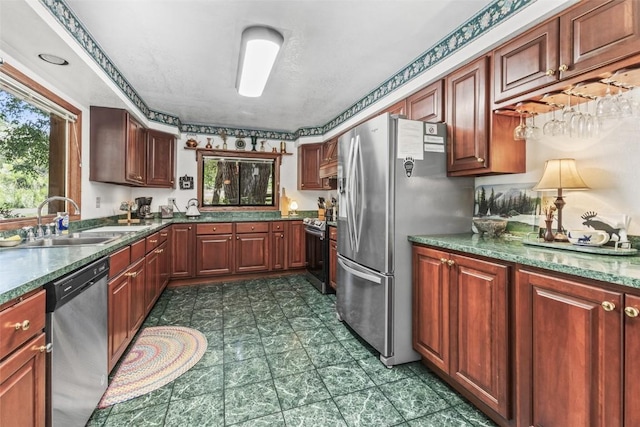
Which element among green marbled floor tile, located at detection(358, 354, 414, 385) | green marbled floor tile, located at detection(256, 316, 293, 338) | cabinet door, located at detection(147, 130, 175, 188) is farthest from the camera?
cabinet door, located at detection(147, 130, 175, 188)

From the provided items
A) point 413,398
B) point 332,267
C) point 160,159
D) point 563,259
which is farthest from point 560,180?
point 160,159

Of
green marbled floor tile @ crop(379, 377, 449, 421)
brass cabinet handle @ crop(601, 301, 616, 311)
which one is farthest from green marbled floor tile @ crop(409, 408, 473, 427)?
brass cabinet handle @ crop(601, 301, 616, 311)

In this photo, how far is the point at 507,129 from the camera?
76.4 inches

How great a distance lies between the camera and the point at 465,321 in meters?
1.66

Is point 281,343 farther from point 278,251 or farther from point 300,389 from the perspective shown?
point 278,251

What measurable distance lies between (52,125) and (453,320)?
338 centimetres

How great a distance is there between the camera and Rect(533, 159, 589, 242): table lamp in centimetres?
167

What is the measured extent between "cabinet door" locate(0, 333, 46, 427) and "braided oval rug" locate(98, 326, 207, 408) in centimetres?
70

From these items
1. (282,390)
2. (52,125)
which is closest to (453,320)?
(282,390)

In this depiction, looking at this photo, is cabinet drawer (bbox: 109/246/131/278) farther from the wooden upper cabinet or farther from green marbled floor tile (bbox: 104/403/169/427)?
the wooden upper cabinet

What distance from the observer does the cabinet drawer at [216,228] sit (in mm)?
4030

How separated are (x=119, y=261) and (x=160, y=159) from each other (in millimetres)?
2512

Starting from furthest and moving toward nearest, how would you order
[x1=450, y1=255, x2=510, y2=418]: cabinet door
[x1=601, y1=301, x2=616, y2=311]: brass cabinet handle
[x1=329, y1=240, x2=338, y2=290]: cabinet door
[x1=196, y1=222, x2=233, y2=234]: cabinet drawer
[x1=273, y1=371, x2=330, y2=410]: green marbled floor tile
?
1. [x1=196, y1=222, x2=233, y2=234]: cabinet drawer
2. [x1=329, y1=240, x2=338, y2=290]: cabinet door
3. [x1=273, y1=371, x2=330, y2=410]: green marbled floor tile
4. [x1=450, y1=255, x2=510, y2=418]: cabinet door
5. [x1=601, y1=301, x2=616, y2=311]: brass cabinet handle

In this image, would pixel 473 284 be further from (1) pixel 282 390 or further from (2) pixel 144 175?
(2) pixel 144 175
